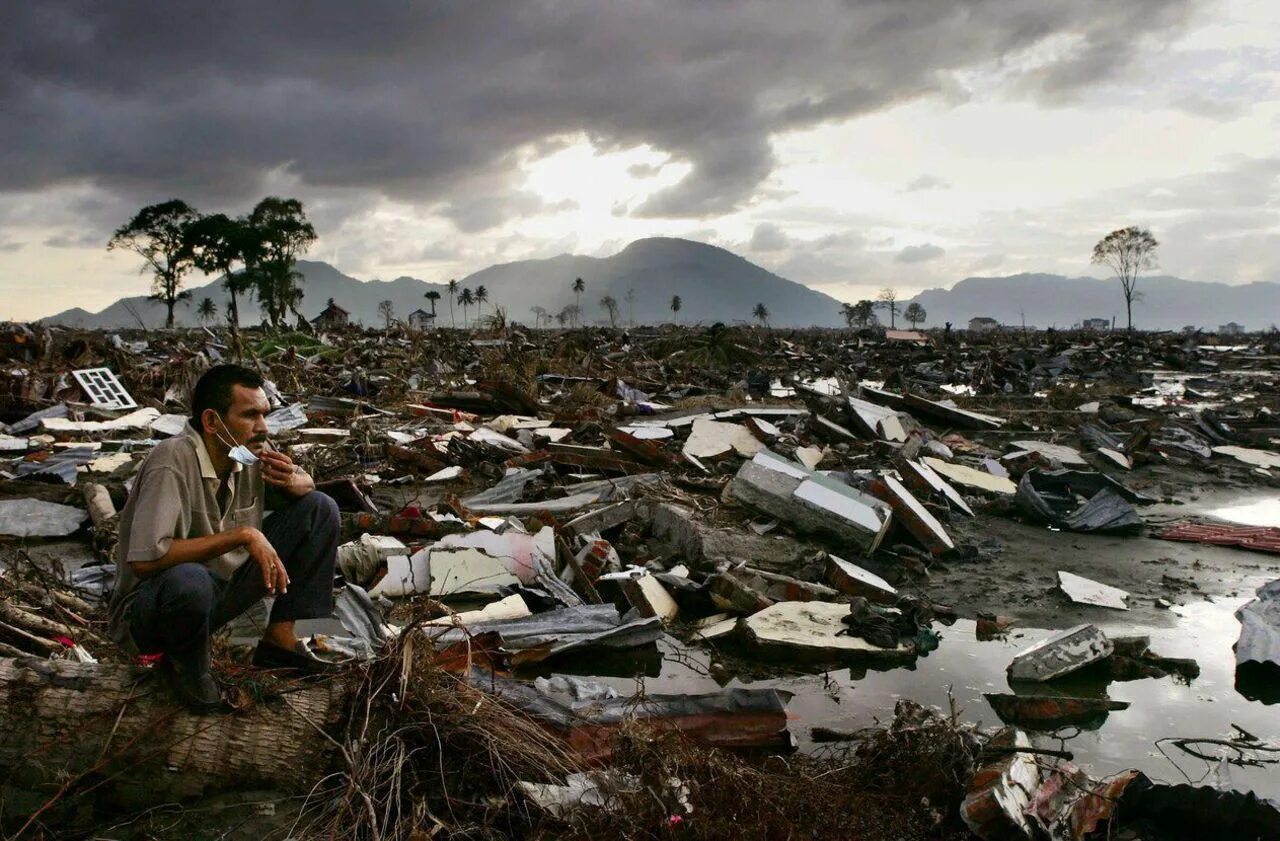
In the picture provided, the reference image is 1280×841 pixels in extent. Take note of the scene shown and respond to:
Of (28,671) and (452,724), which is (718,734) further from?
(28,671)

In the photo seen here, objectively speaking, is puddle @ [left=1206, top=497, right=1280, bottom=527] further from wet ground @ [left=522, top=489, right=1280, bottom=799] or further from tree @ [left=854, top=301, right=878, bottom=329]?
tree @ [left=854, top=301, right=878, bottom=329]

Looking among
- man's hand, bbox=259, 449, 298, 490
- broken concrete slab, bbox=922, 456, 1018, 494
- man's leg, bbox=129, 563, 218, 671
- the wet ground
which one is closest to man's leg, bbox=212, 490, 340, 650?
man's hand, bbox=259, 449, 298, 490

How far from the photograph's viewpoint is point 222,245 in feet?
132

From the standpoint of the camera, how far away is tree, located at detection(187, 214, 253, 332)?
1560 inches

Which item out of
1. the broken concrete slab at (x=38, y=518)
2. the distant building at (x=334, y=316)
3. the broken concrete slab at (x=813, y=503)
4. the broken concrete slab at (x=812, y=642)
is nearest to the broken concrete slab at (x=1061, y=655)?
the broken concrete slab at (x=812, y=642)

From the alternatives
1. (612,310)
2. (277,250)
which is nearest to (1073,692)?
(612,310)

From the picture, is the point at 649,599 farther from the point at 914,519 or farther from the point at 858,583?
the point at 914,519

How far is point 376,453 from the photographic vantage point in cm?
834

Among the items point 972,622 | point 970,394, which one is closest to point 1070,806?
point 972,622

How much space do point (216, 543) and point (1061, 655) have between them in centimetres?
361

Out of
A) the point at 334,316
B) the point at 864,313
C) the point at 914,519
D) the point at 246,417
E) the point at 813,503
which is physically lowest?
the point at 914,519

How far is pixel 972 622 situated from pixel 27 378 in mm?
11328

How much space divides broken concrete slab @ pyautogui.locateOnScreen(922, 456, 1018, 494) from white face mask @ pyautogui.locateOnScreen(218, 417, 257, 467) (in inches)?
258

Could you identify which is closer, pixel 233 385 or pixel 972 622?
pixel 233 385
